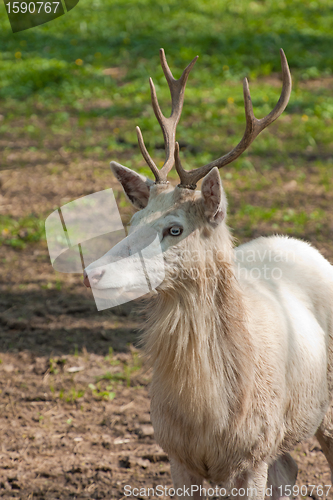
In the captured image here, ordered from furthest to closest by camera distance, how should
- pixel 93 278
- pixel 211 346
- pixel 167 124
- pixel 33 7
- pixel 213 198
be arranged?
pixel 33 7, pixel 167 124, pixel 211 346, pixel 213 198, pixel 93 278

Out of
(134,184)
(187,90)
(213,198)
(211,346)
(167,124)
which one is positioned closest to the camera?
(213,198)

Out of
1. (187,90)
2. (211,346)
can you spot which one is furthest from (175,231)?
(187,90)

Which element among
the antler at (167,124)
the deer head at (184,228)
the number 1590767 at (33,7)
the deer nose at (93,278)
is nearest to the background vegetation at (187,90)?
the number 1590767 at (33,7)

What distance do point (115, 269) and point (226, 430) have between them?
1.01 metres

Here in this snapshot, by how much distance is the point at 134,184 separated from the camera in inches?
117

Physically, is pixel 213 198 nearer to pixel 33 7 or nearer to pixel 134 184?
pixel 134 184

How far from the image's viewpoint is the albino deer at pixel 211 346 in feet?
8.70

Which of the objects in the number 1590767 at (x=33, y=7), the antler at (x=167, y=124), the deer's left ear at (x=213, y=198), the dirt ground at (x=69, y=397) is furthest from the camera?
the number 1590767 at (x=33, y=7)

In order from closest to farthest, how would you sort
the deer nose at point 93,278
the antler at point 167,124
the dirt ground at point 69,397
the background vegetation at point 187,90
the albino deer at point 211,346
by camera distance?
the deer nose at point 93,278 → the albino deer at point 211,346 → the antler at point 167,124 → the dirt ground at point 69,397 → the background vegetation at point 187,90

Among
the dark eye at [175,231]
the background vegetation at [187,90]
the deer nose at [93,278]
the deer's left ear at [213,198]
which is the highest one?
the deer's left ear at [213,198]

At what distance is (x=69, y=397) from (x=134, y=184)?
2106 millimetres

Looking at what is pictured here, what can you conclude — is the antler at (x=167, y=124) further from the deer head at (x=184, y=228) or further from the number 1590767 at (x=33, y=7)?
the number 1590767 at (x=33, y=7)

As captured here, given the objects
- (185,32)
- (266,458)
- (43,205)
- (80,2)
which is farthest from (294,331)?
(80,2)

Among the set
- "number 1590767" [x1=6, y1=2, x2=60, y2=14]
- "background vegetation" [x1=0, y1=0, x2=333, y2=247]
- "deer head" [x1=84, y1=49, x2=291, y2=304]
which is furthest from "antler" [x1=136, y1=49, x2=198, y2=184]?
"number 1590767" [x1=6, y1=2, x2=60, y2=14]
